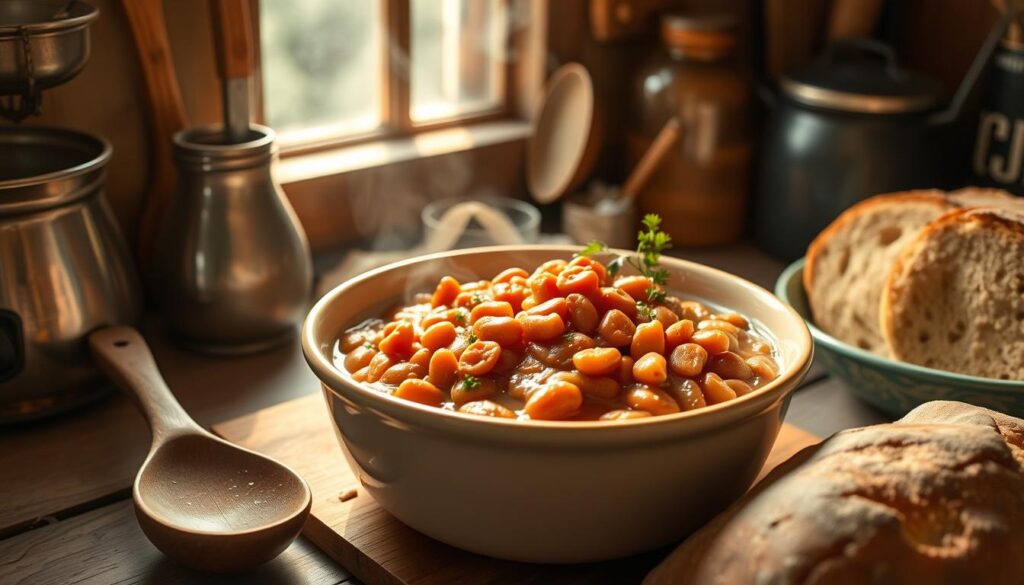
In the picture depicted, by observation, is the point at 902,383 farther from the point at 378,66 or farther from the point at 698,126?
the point at 378,66

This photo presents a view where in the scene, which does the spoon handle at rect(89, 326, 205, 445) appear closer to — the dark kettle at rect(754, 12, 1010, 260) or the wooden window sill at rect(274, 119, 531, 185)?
the wooden window sill at rect(274, 119, 531, 185)

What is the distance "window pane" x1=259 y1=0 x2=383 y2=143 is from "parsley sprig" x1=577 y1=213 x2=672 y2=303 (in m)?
0.82

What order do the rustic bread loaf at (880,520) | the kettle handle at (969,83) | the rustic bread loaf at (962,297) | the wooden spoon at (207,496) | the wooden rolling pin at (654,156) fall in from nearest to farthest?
the rustic bread loaf at (880,520)
the wooden spoon at (207,496)
the rustic bread loaf at (962,297)
the kettle handle at (969,83)
the wooden rolling pin at (654,156)

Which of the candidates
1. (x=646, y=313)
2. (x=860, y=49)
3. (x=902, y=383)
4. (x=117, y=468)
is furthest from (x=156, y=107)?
(x=860, y=49)

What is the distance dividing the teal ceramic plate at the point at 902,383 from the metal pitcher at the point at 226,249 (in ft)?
2.40

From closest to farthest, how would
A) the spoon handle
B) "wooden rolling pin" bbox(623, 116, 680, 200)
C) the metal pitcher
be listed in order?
the spoon handle → the metal pitcher → "wooden rolling pin" bbox(623, 116, 680, 200)

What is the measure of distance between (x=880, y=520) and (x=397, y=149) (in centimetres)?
128

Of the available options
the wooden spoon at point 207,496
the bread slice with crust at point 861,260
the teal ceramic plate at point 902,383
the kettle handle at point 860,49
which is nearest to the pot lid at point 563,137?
the kettle handle at point 860,49

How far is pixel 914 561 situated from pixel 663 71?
1314 mm

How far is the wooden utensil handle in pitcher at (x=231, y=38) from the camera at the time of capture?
141cm

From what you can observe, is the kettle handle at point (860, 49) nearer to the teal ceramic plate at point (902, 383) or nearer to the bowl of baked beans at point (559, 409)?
the teal ceramic plate at point (902, 383)

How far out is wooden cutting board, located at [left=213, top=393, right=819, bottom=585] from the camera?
0.99 m

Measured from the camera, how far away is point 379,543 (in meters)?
1.03

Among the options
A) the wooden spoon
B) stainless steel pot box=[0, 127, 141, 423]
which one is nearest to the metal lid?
stainless steel pot box=[0, 127, 141, 423]
